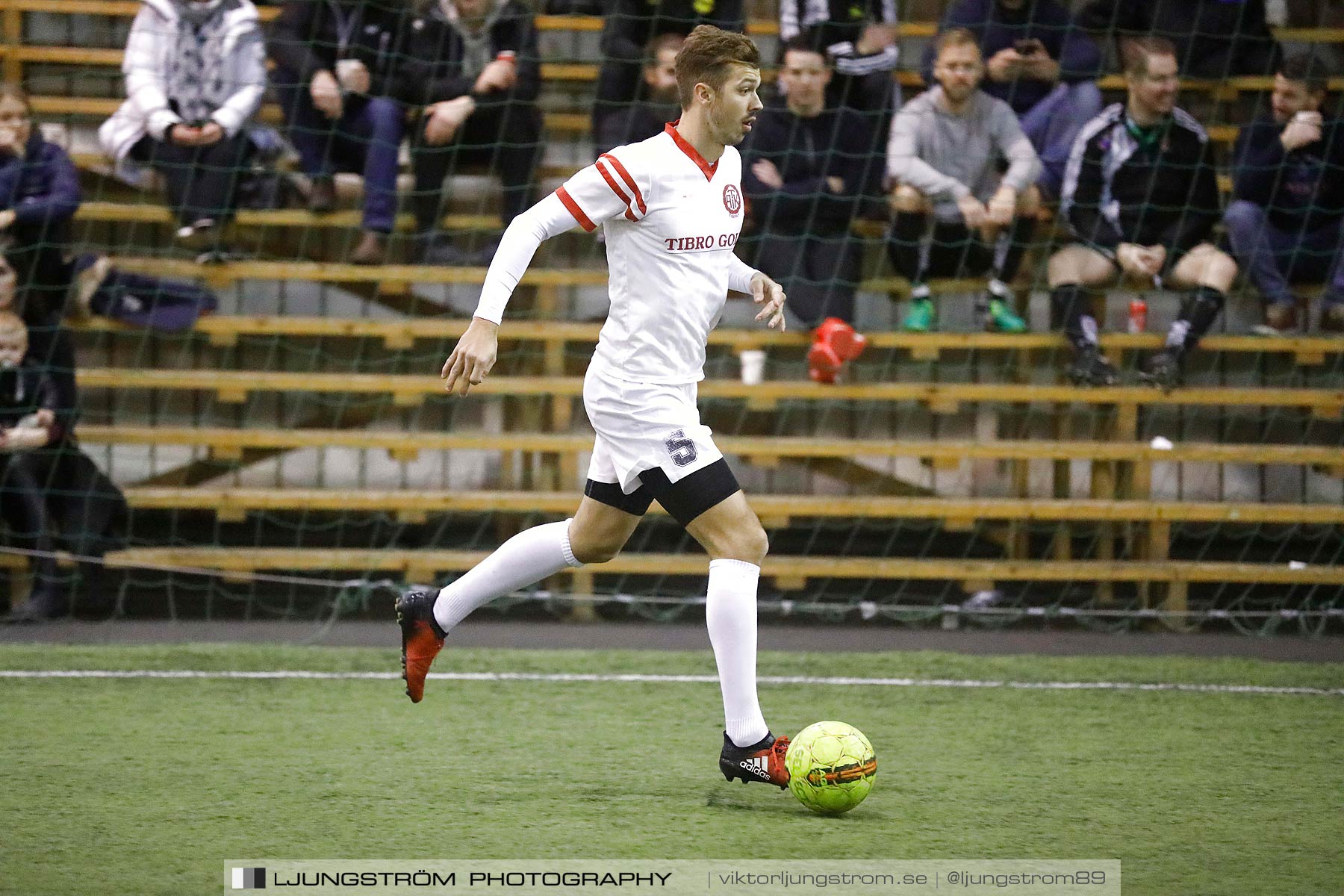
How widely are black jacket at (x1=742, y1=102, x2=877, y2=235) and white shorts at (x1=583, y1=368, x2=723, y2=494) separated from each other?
3935 mm

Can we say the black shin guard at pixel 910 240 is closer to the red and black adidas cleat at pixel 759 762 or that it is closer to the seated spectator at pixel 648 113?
the seated spectator at pixel 648 113

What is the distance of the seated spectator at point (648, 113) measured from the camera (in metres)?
7.95

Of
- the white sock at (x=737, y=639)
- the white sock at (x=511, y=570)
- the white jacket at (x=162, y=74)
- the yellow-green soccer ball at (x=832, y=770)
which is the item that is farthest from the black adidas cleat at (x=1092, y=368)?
the white jacket at (x=162, y=74)

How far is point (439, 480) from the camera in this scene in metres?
8.70

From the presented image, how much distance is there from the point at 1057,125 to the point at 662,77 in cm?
210

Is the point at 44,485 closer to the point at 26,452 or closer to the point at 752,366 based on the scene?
the point at 26,452

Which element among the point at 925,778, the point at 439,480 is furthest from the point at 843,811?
the point at 439,480

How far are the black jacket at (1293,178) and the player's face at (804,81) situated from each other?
2.26 metres

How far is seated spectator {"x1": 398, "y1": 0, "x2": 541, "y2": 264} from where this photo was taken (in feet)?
26.3

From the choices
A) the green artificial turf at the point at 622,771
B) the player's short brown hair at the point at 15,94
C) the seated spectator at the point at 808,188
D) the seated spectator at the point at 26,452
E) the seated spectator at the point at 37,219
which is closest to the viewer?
the green artificial turf at the point at 622,771

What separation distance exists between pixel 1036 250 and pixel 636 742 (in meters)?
4.55

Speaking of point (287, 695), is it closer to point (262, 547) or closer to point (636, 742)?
point (636, 742)

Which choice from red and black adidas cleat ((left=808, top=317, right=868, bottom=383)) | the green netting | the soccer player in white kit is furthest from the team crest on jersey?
the green netting

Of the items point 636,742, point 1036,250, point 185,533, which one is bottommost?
point 185,533
